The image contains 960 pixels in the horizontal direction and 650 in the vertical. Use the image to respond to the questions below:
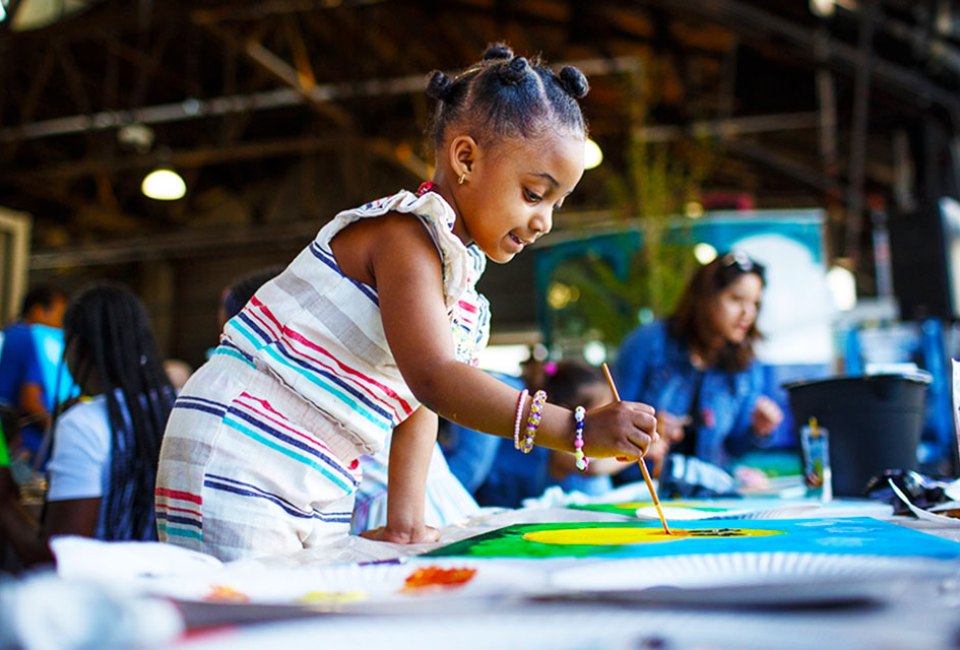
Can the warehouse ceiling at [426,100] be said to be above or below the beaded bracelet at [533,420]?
above

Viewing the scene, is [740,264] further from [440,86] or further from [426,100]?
[426,100]

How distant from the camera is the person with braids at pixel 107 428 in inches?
76.7

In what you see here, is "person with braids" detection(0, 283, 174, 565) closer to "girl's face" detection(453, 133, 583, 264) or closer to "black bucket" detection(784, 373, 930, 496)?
"girl's face" detection(453, 133, 583, 264)

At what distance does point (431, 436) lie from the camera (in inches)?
52.2

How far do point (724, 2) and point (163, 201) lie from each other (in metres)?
10.6

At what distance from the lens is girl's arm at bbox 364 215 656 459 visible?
979 mm

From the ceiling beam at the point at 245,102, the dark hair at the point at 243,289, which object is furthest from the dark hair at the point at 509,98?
the ceiling beam at the point at 245,102

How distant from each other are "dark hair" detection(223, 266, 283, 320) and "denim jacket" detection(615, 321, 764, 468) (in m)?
1.33

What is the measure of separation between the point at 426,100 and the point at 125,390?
635cm

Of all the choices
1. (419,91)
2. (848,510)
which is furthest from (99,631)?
(419,91)

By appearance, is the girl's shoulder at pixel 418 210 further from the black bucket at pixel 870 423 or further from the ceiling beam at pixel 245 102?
the ceiling beam at pixel 245 102

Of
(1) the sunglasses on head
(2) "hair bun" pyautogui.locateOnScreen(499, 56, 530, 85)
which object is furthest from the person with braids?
(1) the sunglasses on head

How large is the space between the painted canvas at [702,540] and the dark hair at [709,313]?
1.85 meters

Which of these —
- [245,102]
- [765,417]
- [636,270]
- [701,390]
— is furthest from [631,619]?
[245,102]
